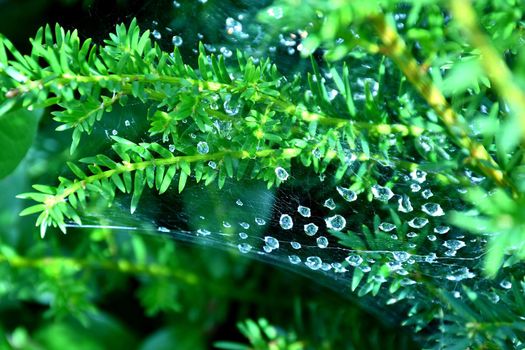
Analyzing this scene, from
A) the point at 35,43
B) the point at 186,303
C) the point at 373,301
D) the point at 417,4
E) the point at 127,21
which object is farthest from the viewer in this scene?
→ the point at 186,303

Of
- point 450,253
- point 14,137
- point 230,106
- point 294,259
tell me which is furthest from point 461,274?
point 14,137

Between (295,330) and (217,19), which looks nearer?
(217,19)

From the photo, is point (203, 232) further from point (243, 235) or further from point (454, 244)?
point (454, 244)

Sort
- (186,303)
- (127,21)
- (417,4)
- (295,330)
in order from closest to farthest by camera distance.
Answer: (417,4)
(127,21)
(295,330)
(186,303)

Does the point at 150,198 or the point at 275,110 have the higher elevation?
the point at 275,110

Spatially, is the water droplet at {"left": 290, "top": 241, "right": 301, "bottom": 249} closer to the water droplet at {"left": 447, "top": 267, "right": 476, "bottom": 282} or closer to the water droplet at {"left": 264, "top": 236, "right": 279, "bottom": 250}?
the water droplet at {"left": 264, "top": 236, "right": 279, "bottom": 250}

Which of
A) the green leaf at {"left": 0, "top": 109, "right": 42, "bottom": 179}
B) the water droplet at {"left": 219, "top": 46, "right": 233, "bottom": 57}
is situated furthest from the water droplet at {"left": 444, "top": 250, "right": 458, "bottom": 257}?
the green leaf at {"left": 0, "top": 109, "right": 42, "bottom": 179}

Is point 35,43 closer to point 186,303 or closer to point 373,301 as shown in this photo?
point 373,301

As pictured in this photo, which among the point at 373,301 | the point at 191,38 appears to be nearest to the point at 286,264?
the point at 373,301
